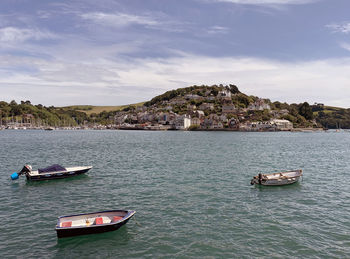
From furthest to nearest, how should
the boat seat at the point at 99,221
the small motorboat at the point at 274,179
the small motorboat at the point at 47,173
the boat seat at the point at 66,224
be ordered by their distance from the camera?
1. the small motorboat at the point at 47,173
2. the small motorboat at the point at 274,179
3. the boat seat at the point at 99,221
4. the boat seat at the point at 66,224

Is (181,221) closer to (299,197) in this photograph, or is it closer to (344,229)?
(344,229)

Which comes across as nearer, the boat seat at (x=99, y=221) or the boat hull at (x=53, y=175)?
the boat seat at (x=99, y=221)

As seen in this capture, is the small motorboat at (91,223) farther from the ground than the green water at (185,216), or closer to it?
farther from the ground

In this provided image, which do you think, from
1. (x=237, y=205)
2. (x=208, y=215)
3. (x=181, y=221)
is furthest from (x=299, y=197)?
(x=181, y=221)

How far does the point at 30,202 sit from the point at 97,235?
11985 millimetres

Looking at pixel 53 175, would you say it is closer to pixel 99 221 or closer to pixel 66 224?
pixel 66 224

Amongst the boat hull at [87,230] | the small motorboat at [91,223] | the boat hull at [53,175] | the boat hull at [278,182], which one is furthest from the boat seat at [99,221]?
the boat hull at [278,182]

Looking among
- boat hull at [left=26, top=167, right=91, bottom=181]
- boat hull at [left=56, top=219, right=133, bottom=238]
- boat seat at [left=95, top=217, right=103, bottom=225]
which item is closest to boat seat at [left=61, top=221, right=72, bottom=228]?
boat hull at [left=56, top=219, right=133, bottom=238]

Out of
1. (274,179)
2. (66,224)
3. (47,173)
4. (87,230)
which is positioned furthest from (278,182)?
(47,173)

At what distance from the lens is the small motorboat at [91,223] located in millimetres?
18391

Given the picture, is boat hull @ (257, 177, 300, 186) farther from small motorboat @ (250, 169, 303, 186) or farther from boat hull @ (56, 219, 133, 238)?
boat hull @ (56, 219, 133, 238)

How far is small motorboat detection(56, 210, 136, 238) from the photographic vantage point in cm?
1839

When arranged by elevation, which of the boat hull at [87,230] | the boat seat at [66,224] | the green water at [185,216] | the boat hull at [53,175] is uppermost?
the boat hull at [53,175]

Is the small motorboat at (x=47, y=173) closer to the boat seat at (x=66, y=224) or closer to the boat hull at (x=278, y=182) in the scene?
the boat seat at (x=66, y=224)
